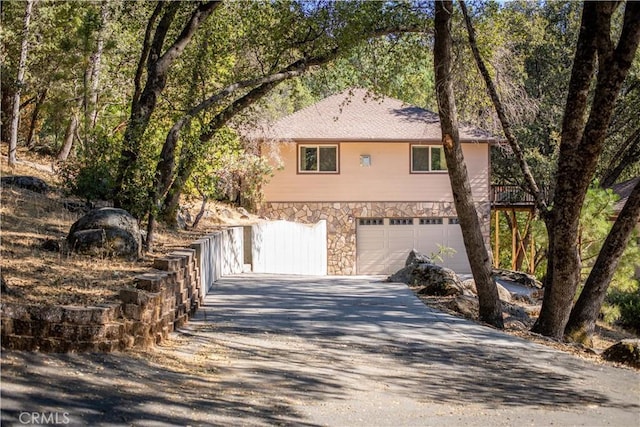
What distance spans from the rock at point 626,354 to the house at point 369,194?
19614 mm

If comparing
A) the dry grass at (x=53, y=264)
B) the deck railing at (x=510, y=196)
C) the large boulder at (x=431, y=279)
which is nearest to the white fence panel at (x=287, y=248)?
the large boulder at (x=431, y=279)

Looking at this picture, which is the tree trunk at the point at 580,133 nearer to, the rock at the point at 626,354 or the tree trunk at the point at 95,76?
the rock at the point at 626,354

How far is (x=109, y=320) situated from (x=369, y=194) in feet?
80.9

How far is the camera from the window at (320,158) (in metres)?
32.1

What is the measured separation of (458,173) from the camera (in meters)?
14.6

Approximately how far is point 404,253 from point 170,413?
25892mm

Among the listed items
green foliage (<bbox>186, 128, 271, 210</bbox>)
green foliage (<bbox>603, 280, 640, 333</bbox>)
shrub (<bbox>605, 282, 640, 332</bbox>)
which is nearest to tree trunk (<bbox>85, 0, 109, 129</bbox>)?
green foliage (<bbox>186, 128, 271, 210</bbox>)

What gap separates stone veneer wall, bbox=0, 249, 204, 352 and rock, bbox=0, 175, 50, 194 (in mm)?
6887

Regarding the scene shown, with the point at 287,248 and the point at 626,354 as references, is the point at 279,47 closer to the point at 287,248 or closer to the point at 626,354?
the point at 626,354

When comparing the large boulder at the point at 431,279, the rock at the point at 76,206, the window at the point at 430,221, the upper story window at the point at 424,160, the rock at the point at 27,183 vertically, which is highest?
the upper story window at the point at 424,160

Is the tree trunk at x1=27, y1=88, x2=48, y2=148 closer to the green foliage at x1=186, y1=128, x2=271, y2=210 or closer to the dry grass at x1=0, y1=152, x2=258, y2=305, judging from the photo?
the green foliage at x1=186, y1=128, x2=271, y2=210

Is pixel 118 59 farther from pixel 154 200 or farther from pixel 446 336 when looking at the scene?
pixel 446 336

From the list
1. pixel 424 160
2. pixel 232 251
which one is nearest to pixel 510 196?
pixel 424 160

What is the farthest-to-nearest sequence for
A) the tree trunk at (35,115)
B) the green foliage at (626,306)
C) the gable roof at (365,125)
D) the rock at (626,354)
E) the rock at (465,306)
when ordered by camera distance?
the gable roof at (365,125) < the tree trunk at (35,115) < the green foliage at (626,306) < the rock at (465,306) < the rock at (626,354)
